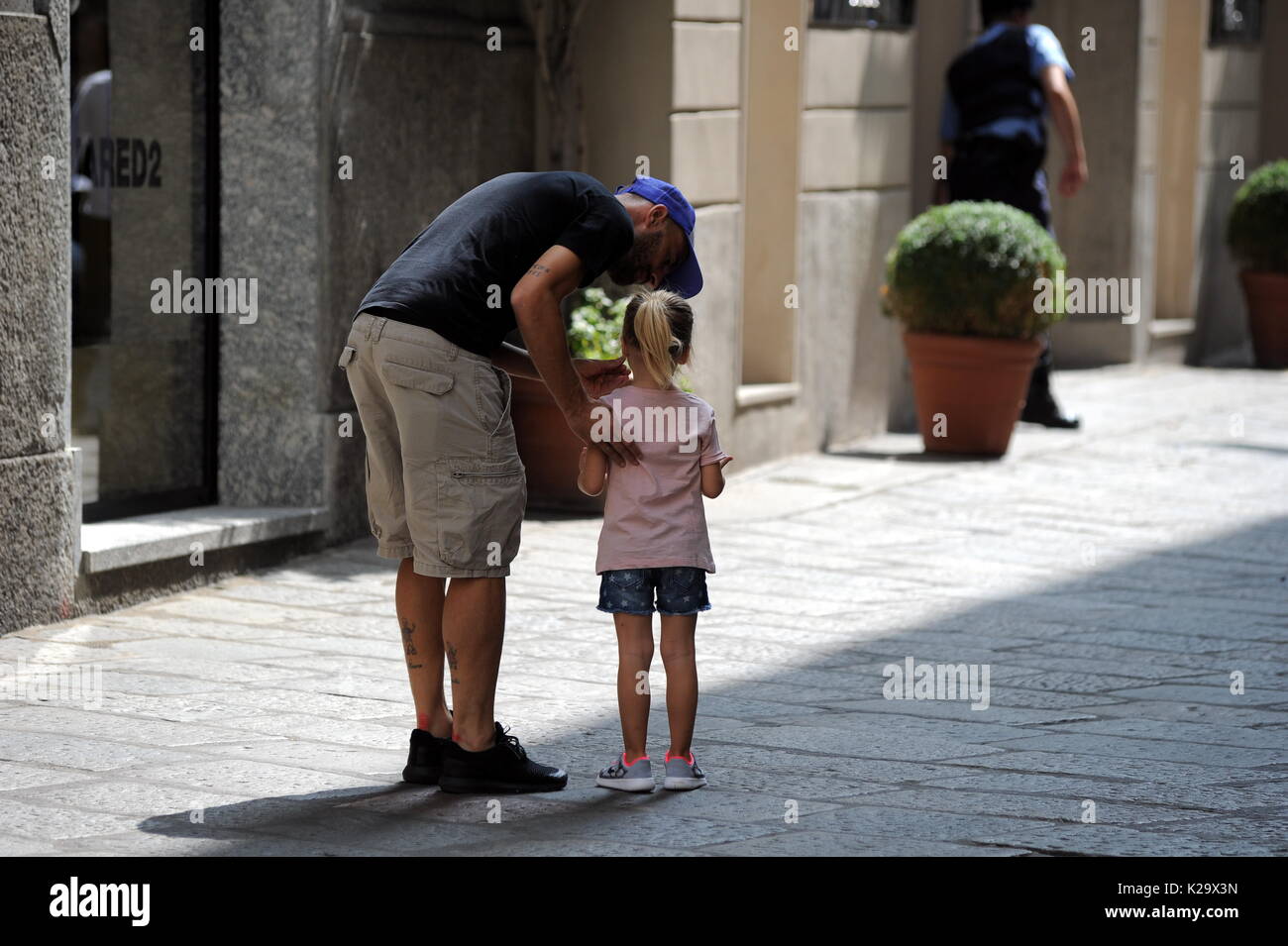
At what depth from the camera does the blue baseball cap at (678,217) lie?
17.0ft

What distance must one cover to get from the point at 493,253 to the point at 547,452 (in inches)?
177

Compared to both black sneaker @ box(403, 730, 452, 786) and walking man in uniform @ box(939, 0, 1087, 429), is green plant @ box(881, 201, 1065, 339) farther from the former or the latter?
black sneaker @ box(403, 730, 452, 786)

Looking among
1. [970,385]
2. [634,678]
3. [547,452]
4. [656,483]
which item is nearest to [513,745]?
[634,678]

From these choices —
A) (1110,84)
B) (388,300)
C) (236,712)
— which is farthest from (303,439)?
(1110,84)

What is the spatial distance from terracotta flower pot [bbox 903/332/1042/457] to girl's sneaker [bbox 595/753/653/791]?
6121 mm

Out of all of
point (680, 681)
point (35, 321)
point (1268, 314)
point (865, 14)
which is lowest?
point (680, 681)

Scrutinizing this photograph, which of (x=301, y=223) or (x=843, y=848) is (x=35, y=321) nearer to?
(x=301, y=223)

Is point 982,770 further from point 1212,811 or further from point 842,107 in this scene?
point 842,107

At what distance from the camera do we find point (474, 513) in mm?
5031

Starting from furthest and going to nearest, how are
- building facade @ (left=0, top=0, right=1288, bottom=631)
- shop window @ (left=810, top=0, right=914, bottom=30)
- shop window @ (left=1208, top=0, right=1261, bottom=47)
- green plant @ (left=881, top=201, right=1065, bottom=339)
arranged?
1. shop window @ (left=1208, top=0, right=1261, bottom=47)
2. shop window @ (left=810, top=0, right=914, bottom=30)
3. green plant @ (left=881, top=201, right=1065, bottom=339)
4. building facade @ (left=0, top=0, right=1288, bottom=631)

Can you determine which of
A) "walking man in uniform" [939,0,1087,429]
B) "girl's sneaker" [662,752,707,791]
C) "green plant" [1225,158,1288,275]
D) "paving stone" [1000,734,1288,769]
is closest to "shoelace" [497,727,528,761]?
"girl's sneaker" [662,752,707,791]

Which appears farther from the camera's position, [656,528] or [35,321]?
[35,321]

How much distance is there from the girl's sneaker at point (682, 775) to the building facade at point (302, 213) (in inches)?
106

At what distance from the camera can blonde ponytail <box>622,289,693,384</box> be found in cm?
512
